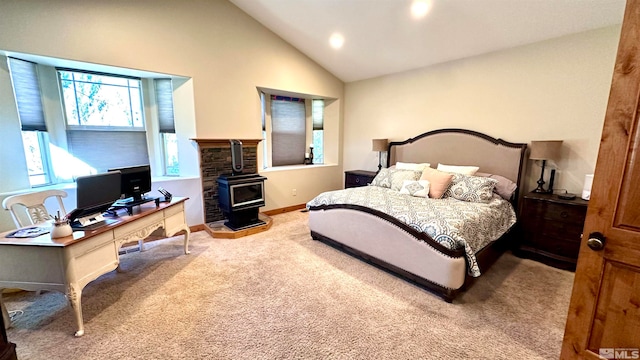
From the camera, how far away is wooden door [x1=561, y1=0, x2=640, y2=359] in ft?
4.12

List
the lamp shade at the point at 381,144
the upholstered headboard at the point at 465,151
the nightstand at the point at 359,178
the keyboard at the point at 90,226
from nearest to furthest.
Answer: the keyboard at the point at 90,226
the upholstered headboard at the point at 465,151
the lamp shade at the point at 381,144
the nightstand at the point at 359,178

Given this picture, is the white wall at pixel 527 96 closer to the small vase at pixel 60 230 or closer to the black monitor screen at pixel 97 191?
the black monitor screen at pixel 97 191

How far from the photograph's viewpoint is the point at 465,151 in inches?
155

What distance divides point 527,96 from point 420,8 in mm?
1819

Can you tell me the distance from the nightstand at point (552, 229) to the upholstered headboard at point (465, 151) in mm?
517

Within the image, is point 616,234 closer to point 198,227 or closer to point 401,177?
point 401,177

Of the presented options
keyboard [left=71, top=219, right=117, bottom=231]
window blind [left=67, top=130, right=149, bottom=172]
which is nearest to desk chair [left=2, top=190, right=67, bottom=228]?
keyboard [left=71, top=219, right=117, bottom=231]

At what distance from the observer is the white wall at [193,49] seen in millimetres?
2748

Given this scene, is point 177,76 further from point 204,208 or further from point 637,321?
point 637,321

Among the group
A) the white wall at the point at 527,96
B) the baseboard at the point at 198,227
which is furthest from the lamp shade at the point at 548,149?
the baseboard at the point at 198,227

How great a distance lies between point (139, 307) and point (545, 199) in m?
4.31

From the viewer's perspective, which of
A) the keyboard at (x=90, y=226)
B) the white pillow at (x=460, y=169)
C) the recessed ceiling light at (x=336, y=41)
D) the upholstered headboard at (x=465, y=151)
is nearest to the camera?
the keyboard at (x=90, y=226)

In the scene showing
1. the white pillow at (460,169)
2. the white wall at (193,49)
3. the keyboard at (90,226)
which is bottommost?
the keyboard at (90,226)

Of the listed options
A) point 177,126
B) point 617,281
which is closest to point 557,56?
point 617,281
